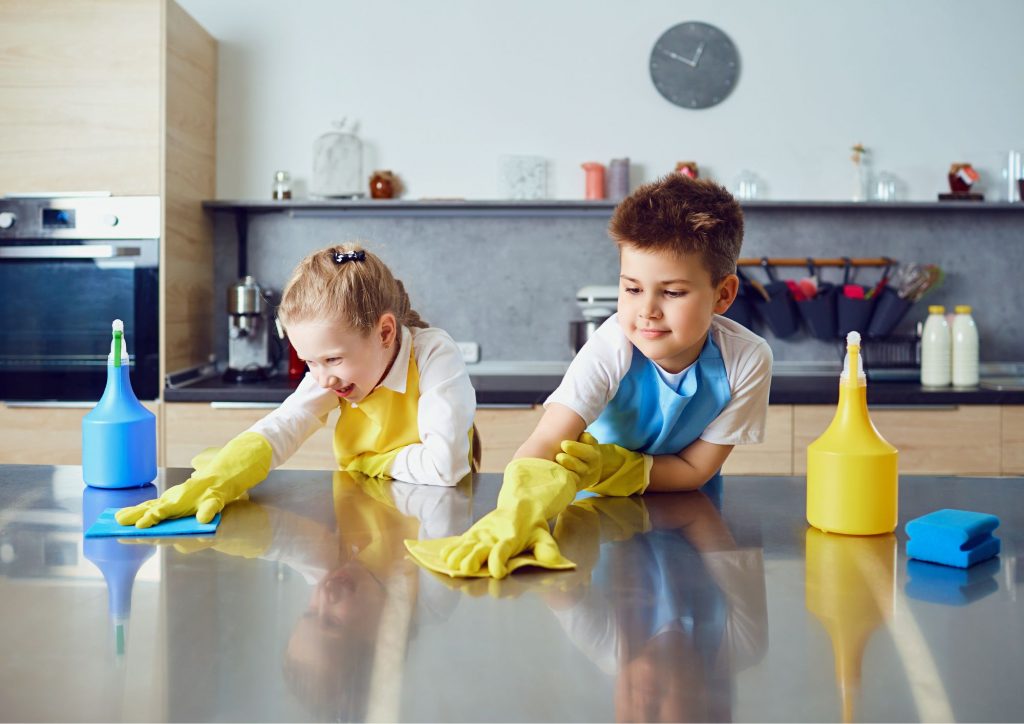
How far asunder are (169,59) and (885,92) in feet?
7.19

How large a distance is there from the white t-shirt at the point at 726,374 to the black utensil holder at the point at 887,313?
1966mm

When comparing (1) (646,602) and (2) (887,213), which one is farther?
(2) (887,213)

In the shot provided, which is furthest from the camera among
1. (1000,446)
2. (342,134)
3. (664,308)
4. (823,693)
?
(342,134)

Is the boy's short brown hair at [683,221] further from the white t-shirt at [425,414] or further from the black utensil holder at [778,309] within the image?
the black utensil holder at [778,309]

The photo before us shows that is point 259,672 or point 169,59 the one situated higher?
point 169,59

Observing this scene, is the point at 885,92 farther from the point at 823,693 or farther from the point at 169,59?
the point at 823,693

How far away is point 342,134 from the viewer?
325cm

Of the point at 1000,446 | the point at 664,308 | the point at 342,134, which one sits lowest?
the point at 1000,446

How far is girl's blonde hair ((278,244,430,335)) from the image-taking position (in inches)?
54.6

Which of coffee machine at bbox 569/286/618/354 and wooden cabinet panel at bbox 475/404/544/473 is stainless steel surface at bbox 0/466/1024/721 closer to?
wooden cabinet panel at bbox 475/404/544/473

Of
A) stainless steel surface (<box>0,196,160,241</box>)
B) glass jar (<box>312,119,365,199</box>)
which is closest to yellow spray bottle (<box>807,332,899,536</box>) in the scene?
stainless steel surface (<box>0,196,160,241</box>)

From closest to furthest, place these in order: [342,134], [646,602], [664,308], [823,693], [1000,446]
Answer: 1. [823,693]
2. [646,602]
3. [664,308]
4. [1000,446]
5. [342,134]

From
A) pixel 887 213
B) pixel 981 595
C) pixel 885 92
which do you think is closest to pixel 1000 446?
pixel 887 213

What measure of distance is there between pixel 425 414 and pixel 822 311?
2123 mm
